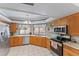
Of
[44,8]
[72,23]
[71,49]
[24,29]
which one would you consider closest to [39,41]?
[24,29]

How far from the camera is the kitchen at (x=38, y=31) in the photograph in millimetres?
3850

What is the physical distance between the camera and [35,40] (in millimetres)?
7434

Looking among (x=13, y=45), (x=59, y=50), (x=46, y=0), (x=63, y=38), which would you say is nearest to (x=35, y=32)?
(x=13, y=45)

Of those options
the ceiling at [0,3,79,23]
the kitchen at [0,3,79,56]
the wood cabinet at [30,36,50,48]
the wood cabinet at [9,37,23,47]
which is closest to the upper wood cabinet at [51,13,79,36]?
the kitchen at [0,3,79,56]

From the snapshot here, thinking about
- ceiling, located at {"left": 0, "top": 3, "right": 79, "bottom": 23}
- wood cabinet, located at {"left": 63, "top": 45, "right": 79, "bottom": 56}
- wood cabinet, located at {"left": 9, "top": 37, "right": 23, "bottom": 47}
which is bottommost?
wood cabinet, located at {"left": 9, "top": 37, "right": 23, "bottom": 47}

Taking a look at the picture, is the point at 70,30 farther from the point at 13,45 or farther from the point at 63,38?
the point at 13,45

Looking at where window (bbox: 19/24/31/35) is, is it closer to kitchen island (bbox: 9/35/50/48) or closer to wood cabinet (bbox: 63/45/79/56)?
kitchen island (bbox: 9/35/50/48)

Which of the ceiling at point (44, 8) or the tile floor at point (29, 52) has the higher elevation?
the ceiling at point (44, 8)

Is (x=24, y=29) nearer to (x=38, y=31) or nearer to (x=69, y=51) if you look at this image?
(x=38, y=31)

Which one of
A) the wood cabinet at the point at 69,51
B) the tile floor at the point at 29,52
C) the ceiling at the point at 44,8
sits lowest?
the tile floor at the point at 29,52

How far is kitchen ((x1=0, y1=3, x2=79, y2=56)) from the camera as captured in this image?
3.85m

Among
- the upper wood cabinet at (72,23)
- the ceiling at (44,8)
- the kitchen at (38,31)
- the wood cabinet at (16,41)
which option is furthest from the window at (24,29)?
the upper wood cabinet at (72,23)

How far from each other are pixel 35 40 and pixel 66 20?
3651mm

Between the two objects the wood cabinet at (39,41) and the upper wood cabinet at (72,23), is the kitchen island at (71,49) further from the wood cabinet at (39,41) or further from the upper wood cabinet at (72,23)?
the wood cabinet at (39,41)
